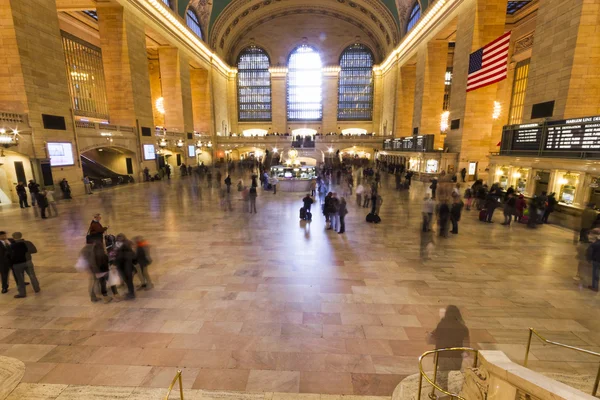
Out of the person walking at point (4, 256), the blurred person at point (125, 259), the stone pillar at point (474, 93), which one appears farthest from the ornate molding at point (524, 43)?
the person walking at point (4, 256)

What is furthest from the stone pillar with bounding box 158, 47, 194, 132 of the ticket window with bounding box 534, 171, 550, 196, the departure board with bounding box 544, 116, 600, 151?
the departure board with bounding box 544, 116, 600, 151

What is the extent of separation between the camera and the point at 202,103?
3522 centimetres

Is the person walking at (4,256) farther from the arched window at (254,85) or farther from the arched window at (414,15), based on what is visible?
the arched window at (254,85)

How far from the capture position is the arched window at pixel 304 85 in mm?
43844

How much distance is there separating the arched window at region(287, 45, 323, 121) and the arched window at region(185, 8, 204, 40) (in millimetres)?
15006

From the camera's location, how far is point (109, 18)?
18703mm

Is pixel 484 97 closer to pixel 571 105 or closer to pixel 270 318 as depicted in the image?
pixel 571 105

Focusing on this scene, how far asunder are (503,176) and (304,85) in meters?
37.4

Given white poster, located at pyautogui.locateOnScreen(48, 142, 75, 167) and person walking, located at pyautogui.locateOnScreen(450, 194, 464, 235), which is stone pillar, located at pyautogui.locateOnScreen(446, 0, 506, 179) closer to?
person walking, located at pyautogui.locateOnScreen(450, 194, 464, 235)

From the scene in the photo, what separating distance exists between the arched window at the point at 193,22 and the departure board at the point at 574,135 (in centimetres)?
3146

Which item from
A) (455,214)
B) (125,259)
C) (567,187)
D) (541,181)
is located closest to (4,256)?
(125,259)

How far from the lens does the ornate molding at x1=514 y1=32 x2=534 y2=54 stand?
23562 mm

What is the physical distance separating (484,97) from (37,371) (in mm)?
23953

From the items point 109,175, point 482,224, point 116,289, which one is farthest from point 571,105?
point 109,175
